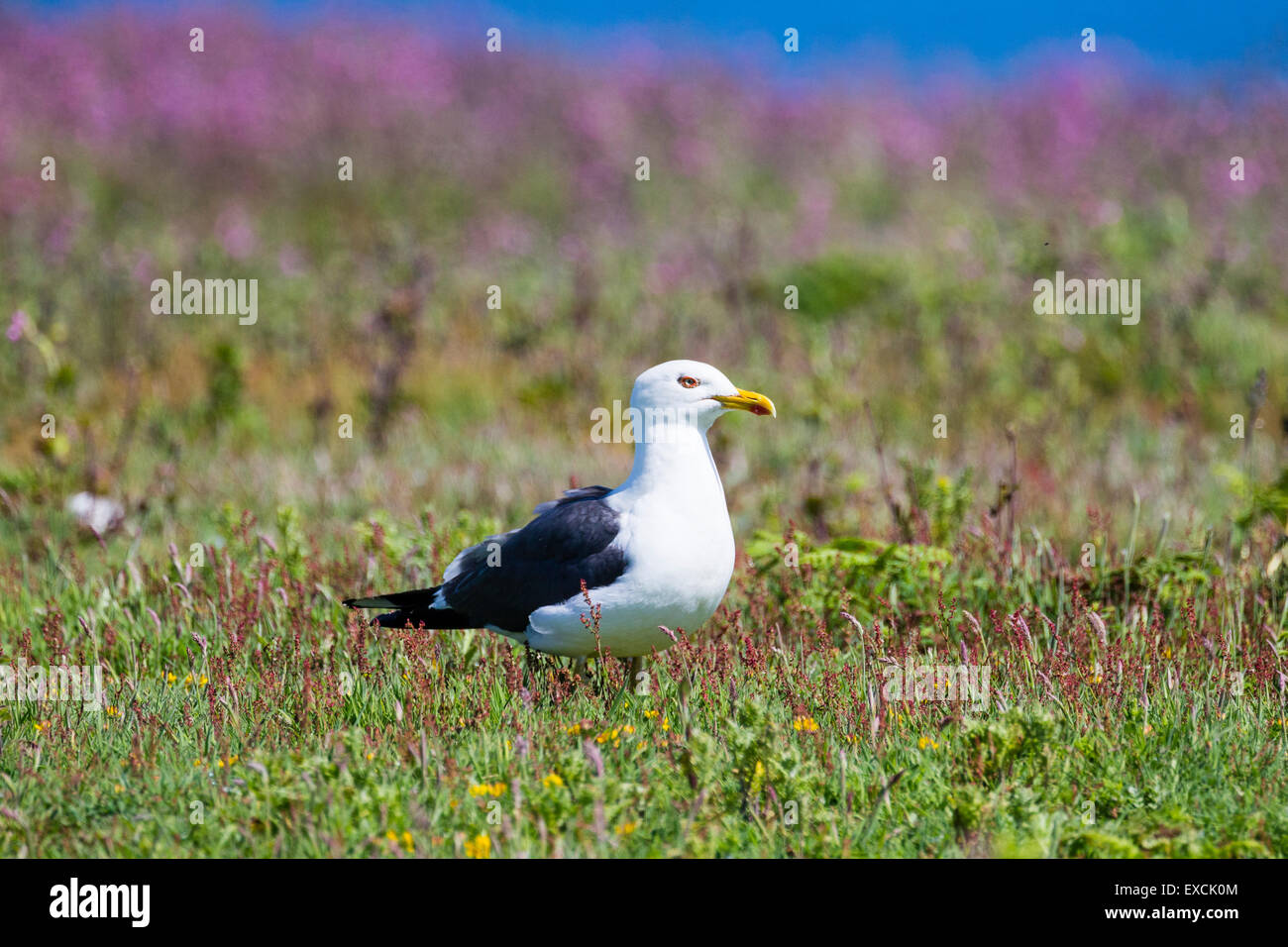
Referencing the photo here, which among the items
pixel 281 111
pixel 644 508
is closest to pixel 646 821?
pixel 644 508

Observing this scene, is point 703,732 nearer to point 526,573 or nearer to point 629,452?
point 526,573

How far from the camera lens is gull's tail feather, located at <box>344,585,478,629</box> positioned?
189 inches

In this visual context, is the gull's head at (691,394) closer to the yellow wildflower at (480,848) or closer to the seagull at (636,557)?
the seagull at (636,557)

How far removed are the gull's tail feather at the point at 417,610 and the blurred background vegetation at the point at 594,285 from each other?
Answer: 159cm

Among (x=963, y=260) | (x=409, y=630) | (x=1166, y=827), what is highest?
(x=963, y=260)

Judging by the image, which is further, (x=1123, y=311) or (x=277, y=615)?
(x=1123, y=311)

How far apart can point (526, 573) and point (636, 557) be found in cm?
50

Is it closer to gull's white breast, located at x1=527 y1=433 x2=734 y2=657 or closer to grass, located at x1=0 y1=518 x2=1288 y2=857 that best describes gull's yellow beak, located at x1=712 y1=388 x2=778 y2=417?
gull's white breast, located at x1=527 y1=433 x2=734 y2=657

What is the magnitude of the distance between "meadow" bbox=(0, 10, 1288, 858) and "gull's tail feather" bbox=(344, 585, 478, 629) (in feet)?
0.28

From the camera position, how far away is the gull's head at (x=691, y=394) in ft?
15.3

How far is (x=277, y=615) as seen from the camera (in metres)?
5.51

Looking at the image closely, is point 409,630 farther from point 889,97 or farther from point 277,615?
point 889,97

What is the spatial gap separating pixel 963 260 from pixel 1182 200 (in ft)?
16.7

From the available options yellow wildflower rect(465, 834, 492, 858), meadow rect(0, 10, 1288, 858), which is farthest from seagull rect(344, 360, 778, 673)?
yellow wildflower rect(465, 834, 492, 858)
